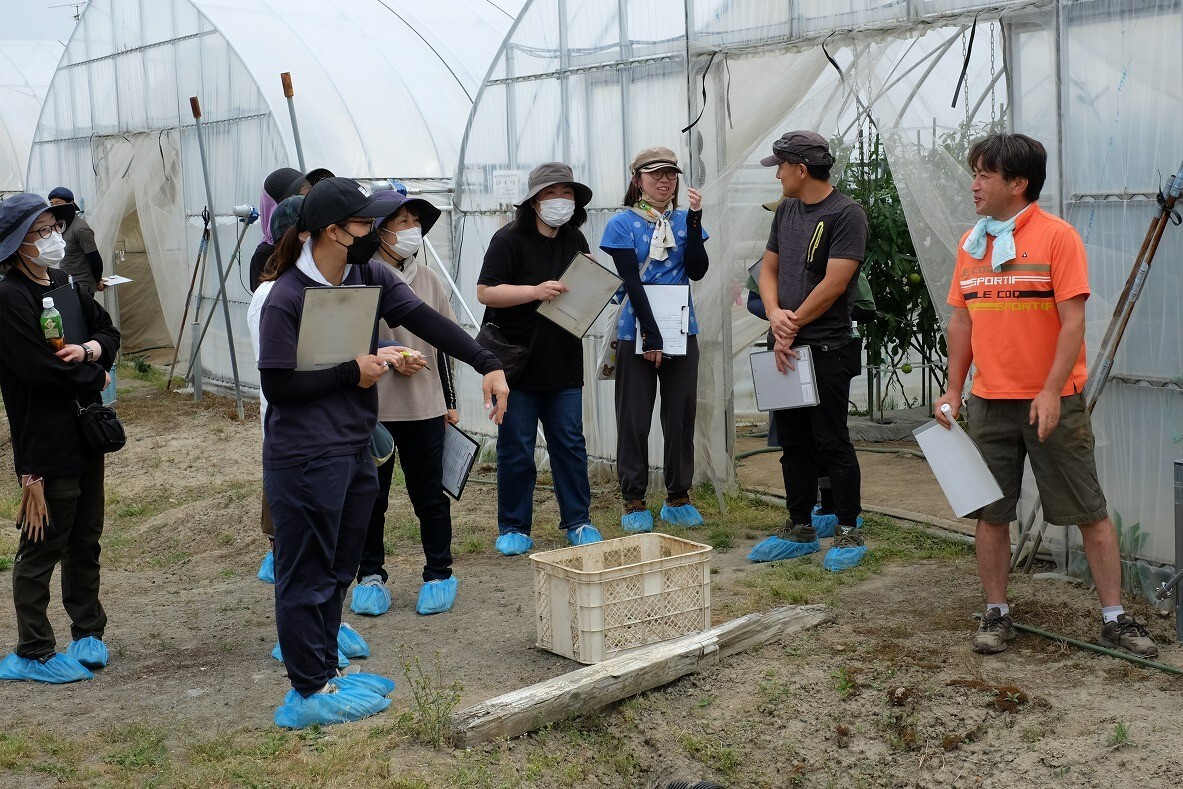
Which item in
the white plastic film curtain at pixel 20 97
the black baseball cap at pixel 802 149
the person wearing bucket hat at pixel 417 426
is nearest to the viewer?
the person wearing bucket hat at pixel 417 426

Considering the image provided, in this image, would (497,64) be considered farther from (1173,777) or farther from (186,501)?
(1173,777)

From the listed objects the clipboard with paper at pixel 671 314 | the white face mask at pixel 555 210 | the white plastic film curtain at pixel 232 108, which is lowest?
the clipboard with paper at pixel 671 314

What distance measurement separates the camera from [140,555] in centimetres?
732

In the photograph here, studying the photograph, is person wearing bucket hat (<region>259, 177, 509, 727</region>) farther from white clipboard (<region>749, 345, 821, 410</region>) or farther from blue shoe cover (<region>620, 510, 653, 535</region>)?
blue shoe cover (<region>620, 510, 653, 535</region>)

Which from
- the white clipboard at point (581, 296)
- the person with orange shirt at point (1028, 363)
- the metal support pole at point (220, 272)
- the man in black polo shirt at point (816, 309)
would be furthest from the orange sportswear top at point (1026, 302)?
the metal support pole at point (220, 272)

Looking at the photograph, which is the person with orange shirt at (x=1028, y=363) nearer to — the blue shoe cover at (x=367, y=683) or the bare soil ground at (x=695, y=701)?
the bare soil ground at (x=695, y=701)

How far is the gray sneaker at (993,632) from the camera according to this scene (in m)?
4.62

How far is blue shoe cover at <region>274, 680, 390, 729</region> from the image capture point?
13.7 feet

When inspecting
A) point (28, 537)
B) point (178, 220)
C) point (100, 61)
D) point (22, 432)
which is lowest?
point (28, 537)

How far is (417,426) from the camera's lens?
532 centimetres

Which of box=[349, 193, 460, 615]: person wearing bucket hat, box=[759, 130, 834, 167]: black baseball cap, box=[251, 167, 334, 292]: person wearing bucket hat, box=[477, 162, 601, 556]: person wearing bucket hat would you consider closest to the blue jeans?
box=[477, 162, 601, 556]: person wearing bucket hat

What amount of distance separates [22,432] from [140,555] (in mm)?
2783

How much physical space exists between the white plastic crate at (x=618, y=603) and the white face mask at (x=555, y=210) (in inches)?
74.1

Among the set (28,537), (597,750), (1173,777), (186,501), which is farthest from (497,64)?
(1173,777)
